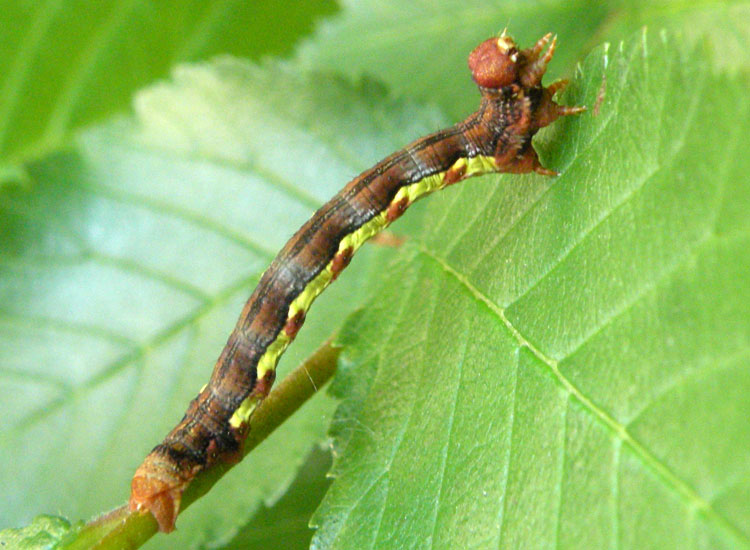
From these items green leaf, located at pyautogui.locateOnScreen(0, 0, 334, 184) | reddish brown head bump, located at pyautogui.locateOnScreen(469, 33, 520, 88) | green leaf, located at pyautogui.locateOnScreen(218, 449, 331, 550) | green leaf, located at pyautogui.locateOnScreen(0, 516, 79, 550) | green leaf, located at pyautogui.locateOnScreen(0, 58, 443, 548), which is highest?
green leaf, located at pyautogui.locateOnScreen(0, 0, 334, 184)

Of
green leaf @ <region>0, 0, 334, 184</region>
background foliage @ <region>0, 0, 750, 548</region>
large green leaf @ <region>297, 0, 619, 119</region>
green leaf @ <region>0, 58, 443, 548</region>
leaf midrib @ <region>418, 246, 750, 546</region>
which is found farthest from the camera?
green leaf @ <region>0, 0, 334, 184</region>

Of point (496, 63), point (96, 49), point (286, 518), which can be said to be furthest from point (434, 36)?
point (286, 518)

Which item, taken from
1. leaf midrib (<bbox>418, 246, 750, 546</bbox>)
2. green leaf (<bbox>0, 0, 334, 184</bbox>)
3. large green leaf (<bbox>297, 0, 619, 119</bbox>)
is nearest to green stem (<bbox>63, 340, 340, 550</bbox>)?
leaf midrib (<bbox>418, 246, 750, 546</bbox>)

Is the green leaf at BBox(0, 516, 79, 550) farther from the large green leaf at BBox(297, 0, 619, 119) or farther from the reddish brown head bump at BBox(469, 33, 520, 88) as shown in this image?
the large green leaf at BBox(297, 0, 619, 119)

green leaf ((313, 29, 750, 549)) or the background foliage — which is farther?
the background foliage

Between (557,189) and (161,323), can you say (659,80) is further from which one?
(161,323)

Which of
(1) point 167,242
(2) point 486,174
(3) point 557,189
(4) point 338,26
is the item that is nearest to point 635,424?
(3) point 557,189

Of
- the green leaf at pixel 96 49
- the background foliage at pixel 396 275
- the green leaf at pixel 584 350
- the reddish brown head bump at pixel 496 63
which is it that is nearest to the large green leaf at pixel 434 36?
the background foliage at pixel 396 275

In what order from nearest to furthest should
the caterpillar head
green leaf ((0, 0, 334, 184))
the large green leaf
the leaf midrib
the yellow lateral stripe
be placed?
the leaf midrib → the caterpillar head → the yellow lateral stripe → the large green leaf → green leaf ((0, 0, 334, 184))
